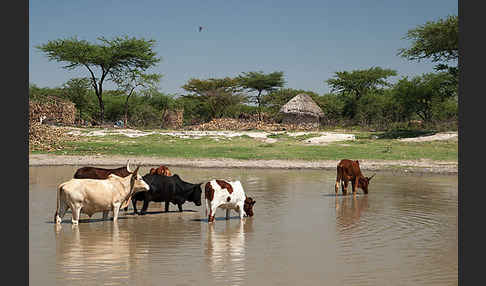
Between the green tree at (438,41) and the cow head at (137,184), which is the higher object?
the green tree at (438,41)

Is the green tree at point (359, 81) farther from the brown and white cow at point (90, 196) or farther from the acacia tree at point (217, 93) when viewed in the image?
the brown and white cow at point (90, 196)

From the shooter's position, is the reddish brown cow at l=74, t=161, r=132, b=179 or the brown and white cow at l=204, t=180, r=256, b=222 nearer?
the brown and white cow at l=204, t=180, r=256, b=222

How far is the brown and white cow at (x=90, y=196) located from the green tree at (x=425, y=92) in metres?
35.4

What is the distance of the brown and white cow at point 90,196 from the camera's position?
10297 mm

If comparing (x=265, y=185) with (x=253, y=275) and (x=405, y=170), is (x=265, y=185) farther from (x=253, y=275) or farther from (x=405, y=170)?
(x=253, y=275)

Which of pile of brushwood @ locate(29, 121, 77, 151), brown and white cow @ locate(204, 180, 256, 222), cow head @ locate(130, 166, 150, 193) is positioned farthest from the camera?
pile of brushwood @ locate(29, 121, 77, 151)

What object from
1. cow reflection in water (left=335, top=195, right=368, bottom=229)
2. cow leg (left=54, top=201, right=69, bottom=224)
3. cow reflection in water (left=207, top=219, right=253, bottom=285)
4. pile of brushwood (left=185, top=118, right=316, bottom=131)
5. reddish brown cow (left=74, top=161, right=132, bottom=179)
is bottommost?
cow reflection in water (left=207, top=219, right=253, bottom=285)

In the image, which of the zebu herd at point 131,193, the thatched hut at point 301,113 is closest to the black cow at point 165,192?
the zebu herd at point 131,193

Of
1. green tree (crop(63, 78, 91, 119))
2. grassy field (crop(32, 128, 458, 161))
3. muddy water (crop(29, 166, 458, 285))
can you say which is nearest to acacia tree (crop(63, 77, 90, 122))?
green tree (crop(63, 78, 91, 119))

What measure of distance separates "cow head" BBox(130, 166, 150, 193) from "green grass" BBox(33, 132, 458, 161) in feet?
41.9

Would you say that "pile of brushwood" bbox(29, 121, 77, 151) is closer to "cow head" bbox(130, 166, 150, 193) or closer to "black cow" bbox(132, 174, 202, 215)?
"black cow" bbox(132, 174, 202, 215)

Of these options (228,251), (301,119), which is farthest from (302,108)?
(228,251)

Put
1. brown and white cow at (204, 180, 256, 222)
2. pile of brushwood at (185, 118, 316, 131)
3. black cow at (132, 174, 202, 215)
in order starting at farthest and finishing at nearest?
pile of brushwood at (185, 118, 316, 131) < black cow at (132, 174, 202, 215) < brown and white cow at (204, 180, 256, 222)

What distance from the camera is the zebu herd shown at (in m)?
10.4
